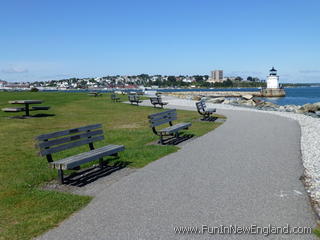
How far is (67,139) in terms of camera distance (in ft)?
21.8

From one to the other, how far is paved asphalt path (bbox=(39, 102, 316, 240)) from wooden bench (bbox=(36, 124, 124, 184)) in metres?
0.81

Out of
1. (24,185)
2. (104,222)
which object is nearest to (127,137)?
(24,185)

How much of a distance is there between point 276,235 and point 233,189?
1618 millimetres

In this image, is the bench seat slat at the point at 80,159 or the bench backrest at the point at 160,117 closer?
the bench seat slat at the point at 80,159

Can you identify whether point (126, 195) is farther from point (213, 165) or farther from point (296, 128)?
point (296, 128)

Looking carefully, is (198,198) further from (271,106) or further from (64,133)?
(271,106)

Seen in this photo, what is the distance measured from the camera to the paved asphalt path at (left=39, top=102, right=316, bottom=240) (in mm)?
4055

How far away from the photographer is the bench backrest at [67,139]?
611 cm

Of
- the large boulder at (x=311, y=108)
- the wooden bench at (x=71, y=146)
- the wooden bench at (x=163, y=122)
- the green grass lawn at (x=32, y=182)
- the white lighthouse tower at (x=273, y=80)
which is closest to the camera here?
the green grass lawn at (x=32, y=182)

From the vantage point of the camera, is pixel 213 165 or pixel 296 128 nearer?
pixel 213 165

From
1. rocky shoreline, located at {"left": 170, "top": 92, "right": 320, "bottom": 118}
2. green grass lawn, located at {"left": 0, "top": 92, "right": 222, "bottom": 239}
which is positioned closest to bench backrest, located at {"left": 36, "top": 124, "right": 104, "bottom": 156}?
green grass lawn, located at {"left": 0, "top": 92, "right": 222, "bottom": 239}

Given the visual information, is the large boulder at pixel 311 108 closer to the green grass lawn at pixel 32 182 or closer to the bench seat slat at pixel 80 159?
the green grass lawn at pixel 32 182

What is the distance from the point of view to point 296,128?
13250 mm

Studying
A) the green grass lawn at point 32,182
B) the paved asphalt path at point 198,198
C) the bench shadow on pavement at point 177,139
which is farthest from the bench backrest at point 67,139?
the bench shadow on pavement at point 177,139
